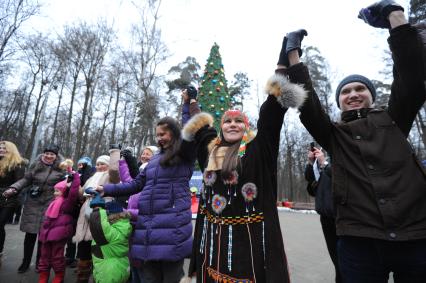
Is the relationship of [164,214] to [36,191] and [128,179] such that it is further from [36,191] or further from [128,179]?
[36,191]

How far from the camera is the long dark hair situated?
2759 mm

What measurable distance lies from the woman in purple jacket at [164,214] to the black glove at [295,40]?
53.0 inches

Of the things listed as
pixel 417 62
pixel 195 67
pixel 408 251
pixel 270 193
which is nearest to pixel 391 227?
pixel 408 251

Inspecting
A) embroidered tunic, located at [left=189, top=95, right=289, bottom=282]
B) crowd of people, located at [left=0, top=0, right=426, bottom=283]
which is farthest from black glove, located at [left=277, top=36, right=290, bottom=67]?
embroidered tunic, located at [left=189, top=95, right=289, bottom=282]

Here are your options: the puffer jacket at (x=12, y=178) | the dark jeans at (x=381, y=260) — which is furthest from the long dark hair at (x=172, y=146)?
the puffer jacket at (x=12, y=178)

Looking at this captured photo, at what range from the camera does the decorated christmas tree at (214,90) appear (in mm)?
10625

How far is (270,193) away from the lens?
185cm

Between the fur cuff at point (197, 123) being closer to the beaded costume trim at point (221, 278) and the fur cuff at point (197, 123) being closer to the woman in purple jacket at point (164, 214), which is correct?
the woman in purple jacket at point (164, 214)

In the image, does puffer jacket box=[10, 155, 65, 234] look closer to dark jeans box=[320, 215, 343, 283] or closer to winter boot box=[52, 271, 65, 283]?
winter boot box=[52, 271, 65, 283]

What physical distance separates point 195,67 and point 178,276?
76.3 feet

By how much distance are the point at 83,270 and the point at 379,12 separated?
162 inches

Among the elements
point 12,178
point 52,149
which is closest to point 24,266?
point 12,178

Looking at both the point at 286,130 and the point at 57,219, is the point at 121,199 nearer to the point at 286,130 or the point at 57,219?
the point at 57,219

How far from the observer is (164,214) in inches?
103
